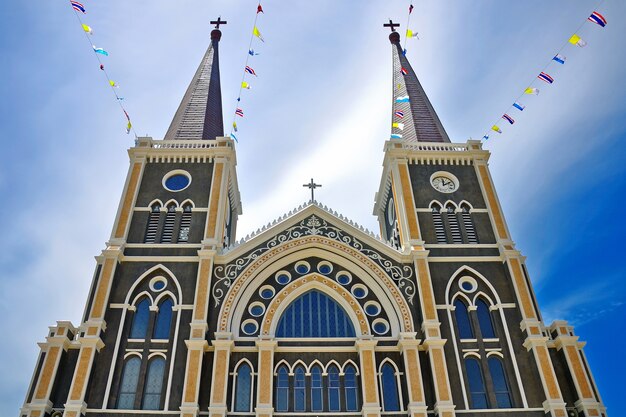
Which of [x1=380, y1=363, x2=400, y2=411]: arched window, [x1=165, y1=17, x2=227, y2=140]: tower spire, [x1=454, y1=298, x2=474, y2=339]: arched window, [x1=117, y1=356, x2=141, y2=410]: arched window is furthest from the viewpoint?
[x1=165, y1=17, x2=227, y2=140]: tower spire

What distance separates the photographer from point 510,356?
→ 74.2 ft

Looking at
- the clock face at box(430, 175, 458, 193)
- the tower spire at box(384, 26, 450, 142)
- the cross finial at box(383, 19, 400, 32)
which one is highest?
the cross finial at box(383, 19, 400, 32)

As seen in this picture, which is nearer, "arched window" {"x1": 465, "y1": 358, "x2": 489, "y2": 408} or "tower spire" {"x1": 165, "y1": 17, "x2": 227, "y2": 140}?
"arched window" {"x1": 465, "y1": 358, "x2": 489, "y2": 408}

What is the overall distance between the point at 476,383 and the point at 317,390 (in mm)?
5820

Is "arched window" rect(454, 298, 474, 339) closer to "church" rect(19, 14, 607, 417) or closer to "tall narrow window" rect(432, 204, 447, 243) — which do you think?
"church" rect(19, 14, 607, 417)

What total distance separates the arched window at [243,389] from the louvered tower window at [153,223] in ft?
23.5

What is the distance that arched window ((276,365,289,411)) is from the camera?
21.6 meters

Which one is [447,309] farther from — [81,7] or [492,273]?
[81,7]

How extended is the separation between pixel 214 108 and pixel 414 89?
11.3 m

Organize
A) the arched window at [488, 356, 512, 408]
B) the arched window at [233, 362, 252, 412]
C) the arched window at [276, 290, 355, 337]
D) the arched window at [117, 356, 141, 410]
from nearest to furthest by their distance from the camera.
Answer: the arched window at [117, 356, 141, 410]
the arched window at [233, 362, 252, 412]
the arched window at [488, 356, 512, 408]
the arched window at [276, 290, 355, 337]

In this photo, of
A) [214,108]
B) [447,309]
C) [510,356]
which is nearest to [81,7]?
[214,108]

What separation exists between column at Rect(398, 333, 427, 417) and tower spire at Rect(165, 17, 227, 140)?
48.7 ft

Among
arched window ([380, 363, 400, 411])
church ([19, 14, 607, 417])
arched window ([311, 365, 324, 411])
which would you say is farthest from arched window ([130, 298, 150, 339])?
arched window ([380, 363, 400, 411])

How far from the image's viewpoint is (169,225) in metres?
26.5
